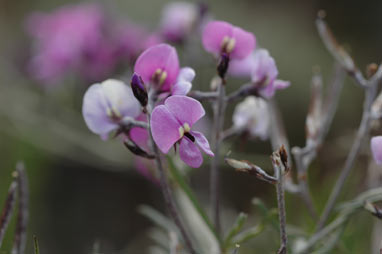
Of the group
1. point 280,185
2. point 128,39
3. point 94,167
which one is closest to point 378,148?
point 280,185

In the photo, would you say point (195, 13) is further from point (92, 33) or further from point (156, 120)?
point (156, 120)

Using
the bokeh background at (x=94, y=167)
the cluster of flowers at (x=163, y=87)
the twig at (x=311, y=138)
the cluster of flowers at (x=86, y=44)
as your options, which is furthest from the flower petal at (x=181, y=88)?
the cluster of flowers at (x=86, y=44)

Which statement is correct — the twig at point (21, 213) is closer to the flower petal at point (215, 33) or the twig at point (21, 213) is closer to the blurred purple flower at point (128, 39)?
the flower petal at point (215, 33)

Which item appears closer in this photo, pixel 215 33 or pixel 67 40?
pixel 215 33

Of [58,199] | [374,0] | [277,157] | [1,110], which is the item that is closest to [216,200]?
[277,157]

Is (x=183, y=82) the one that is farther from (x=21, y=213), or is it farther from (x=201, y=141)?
(x=21, y=213)

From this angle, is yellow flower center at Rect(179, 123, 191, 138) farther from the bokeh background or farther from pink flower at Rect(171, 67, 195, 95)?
the bokeh background
